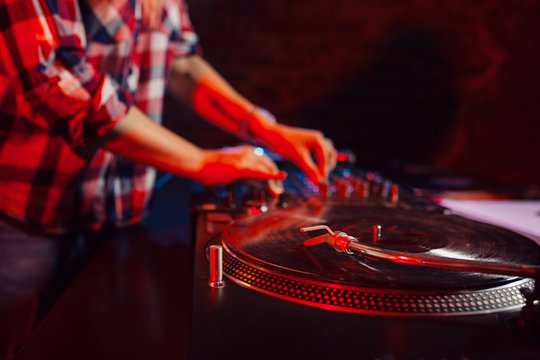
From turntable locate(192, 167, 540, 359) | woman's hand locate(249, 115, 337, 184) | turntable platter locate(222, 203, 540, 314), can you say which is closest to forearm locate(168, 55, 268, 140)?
woman's hand locate(249, 115, 337, 184)

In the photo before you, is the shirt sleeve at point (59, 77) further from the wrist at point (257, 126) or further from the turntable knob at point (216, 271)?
the wrist at point (257, 126)

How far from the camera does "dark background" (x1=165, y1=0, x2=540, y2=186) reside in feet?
7.99

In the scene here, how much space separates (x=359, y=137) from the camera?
8.66ft

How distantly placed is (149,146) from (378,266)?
553 millimetres

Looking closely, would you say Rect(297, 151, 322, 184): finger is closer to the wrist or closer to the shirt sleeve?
the wrist

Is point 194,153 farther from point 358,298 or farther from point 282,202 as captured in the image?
point 358,298

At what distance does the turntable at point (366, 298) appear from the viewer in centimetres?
42

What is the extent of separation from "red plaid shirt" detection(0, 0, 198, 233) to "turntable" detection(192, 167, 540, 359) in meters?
0.40

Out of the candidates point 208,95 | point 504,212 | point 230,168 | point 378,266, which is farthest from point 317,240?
point 208,95

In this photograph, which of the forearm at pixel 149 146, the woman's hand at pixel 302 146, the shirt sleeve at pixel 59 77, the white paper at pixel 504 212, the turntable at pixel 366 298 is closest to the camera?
the turntable at pixel 366 298

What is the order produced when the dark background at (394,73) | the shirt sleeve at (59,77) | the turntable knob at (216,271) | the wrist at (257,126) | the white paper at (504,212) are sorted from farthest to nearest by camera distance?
the dark background at (394,73) < the wrist at (257,126) < the white paper at (504,212) < the shirt sleeve at (59,77) < the turntable knob at (216,271)

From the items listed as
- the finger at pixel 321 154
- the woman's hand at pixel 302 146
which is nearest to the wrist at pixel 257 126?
the woman's hand at pixel 302 146

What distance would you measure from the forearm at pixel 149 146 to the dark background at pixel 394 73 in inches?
60.6

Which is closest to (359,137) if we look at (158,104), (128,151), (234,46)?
(234,46)
